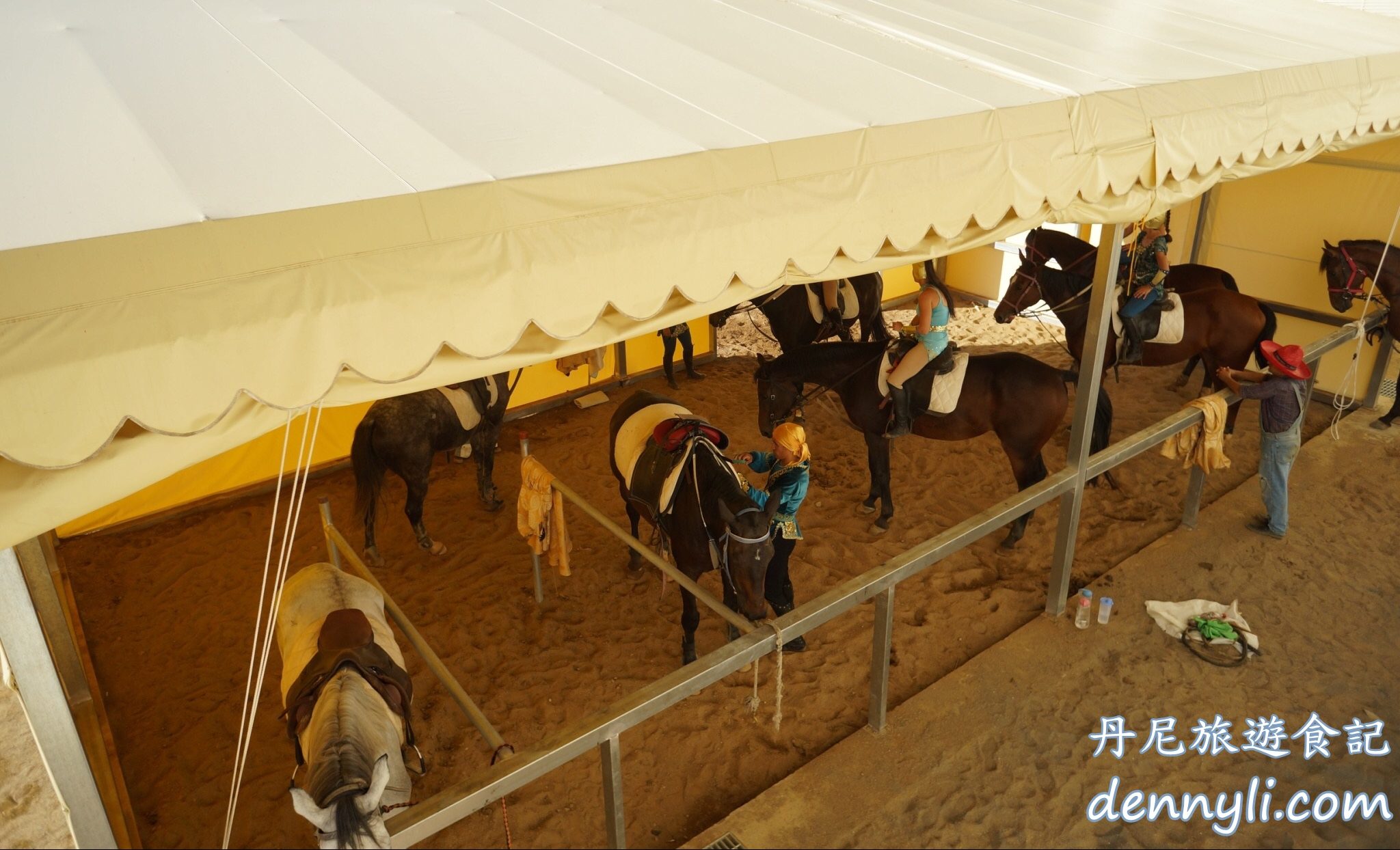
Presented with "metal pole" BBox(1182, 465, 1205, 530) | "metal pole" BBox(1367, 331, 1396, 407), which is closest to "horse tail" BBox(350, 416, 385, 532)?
"metal pole" BBox(1182, 465, 1205, 530)

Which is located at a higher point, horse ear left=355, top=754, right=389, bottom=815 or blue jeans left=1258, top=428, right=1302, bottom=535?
horse ear left=355, top=754, right=389, bottom=815

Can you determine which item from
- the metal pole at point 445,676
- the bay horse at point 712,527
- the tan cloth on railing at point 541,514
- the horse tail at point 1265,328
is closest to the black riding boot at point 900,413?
the bay horse at point 712,527

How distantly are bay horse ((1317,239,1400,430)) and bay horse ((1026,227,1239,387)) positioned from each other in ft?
2.56

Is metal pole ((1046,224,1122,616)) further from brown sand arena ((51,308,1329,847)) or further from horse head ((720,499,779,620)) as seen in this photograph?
horse head ((720,499,779,620))

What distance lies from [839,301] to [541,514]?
463 cm

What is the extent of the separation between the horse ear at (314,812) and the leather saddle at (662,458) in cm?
252

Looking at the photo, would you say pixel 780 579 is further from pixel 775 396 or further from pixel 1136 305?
pixel 1136 305

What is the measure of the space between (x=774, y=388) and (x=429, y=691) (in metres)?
3.39

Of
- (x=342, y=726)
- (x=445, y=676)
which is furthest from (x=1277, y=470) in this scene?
(x=342, y=726)

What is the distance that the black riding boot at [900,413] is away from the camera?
6.19 metres

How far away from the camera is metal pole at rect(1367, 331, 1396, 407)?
316 inches

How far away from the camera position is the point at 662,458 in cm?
504

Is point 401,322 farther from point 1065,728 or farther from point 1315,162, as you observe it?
point 1315,162

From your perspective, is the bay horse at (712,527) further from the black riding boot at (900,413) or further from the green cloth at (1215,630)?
the green cloth at (1215,630)
